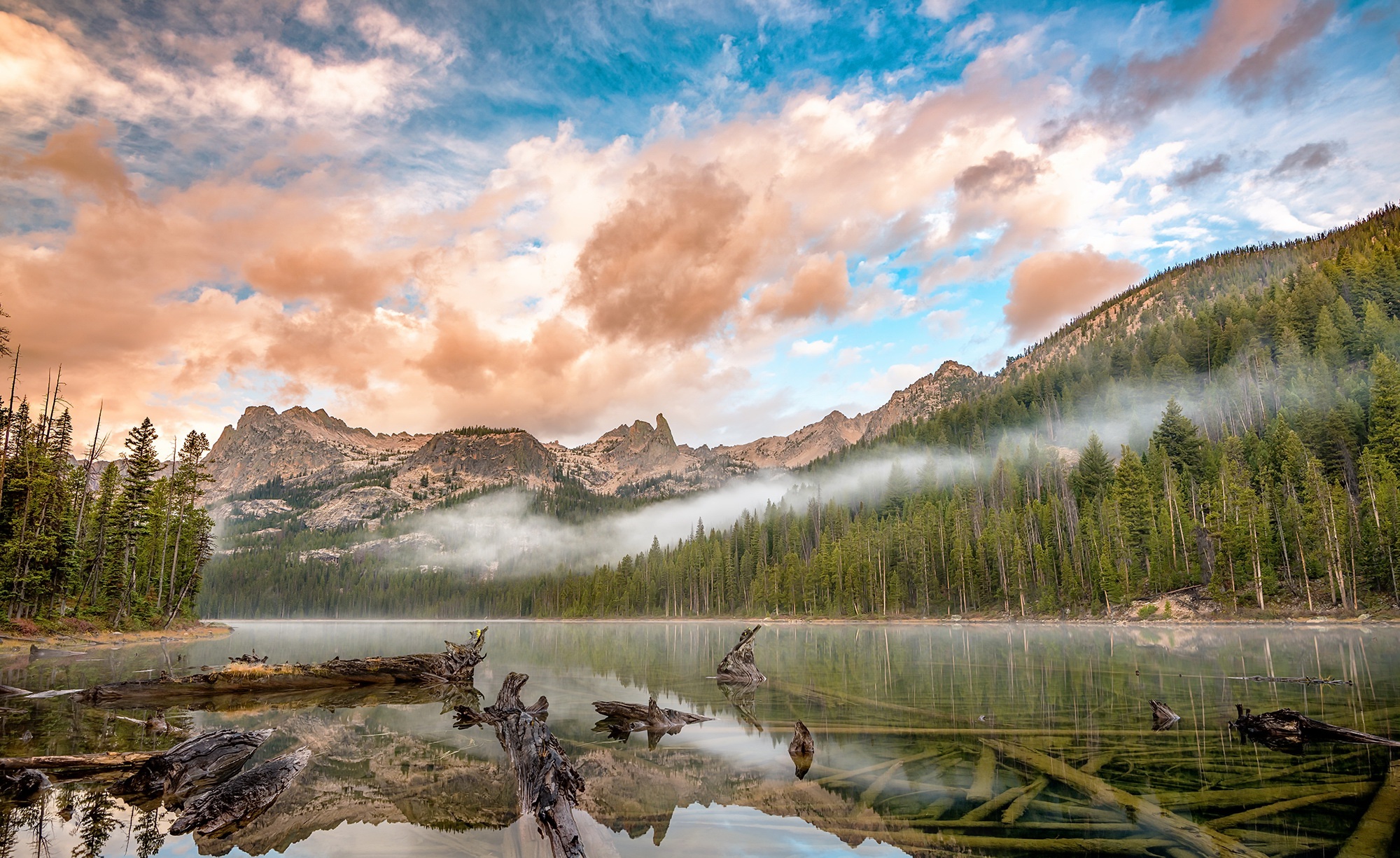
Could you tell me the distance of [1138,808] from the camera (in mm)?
10836

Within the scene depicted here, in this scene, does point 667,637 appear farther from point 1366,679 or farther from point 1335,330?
point 1335,330

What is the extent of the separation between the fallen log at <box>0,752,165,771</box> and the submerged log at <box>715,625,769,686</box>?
869 inches

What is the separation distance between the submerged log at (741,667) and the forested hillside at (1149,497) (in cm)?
6517

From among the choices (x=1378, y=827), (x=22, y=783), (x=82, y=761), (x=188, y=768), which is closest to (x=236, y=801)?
(x=188, y=768)

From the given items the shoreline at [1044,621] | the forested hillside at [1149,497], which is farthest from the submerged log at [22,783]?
the forested hillside at [1149,497]

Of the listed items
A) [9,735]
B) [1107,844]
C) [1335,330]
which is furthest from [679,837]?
[1335,330]

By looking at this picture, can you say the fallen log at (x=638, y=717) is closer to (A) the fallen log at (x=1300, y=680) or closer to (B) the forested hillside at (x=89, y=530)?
(A) the fallen log at (x=1300, y=680)

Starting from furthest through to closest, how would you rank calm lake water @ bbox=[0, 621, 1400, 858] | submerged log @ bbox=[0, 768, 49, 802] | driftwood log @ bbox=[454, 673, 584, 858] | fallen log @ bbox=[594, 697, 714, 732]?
1. fallen log @ bbox=[594, 697, 714, 732]
2. submerged log @ bbox=[0, 768, 49, 802]
3. calm lake water @ bbox=[0, 621, 1400, 858]
4. driftwood log @ bbox=[454, 673, 584, 858]

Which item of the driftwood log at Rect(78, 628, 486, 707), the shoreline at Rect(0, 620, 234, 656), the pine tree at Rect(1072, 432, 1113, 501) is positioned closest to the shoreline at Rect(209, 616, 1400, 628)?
the pine tree at Rect(1072, 432, 1113, 501)

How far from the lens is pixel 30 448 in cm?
5044

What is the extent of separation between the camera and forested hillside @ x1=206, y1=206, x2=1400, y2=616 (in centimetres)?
6856

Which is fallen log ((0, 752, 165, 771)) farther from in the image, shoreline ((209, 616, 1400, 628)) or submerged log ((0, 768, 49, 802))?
shoreline ((209, 616, 1400, 628))

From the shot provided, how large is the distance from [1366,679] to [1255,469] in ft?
246

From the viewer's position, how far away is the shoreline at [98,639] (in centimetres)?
4378
